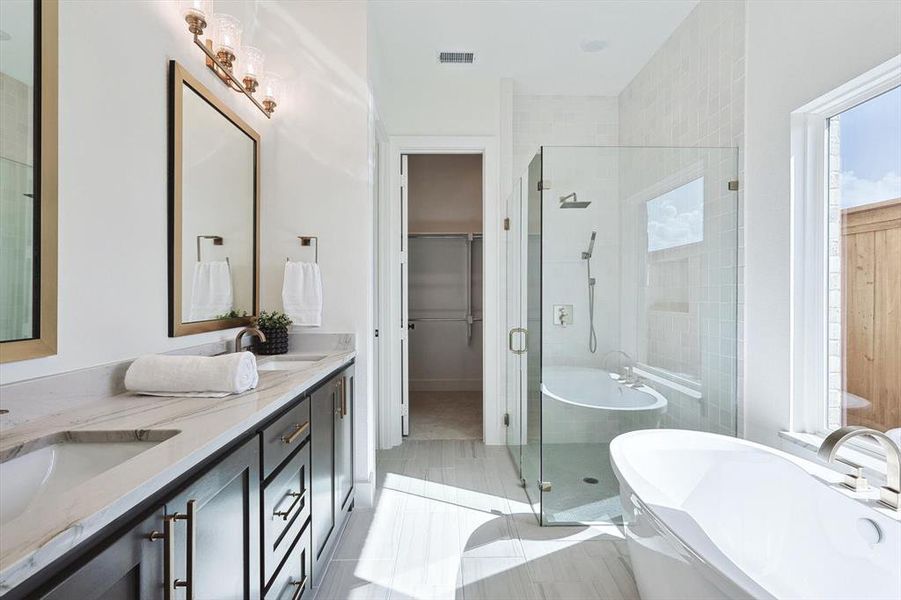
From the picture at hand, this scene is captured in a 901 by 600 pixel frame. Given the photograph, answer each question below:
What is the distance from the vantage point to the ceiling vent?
3.12 meters

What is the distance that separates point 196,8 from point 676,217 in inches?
94.8

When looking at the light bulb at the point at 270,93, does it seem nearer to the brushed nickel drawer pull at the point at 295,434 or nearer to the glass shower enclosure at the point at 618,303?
the glass shower enclosure at the point at 618,303

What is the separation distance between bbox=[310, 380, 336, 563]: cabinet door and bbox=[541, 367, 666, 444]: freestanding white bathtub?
3.76 feet

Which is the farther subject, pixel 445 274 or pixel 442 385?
pixel 442 385

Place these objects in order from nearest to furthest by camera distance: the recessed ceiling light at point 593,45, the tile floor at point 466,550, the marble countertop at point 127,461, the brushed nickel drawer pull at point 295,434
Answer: the marble countertop at point 127,461
the brushed nickel drawer pull at point 295,434
the tile floor at point 466,550
the recessed ceiling light at point 593,45

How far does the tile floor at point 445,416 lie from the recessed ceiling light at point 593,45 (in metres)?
3.03

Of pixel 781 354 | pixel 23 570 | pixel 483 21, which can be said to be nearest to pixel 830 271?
pixel 781 354

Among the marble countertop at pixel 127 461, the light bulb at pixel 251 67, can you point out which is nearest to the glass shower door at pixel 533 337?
the marble countertop at pixel 127 461

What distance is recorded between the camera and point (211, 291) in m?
1.96

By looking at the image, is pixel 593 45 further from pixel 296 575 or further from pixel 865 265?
pixel 296 575

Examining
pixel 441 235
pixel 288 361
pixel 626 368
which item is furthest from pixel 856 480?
pixel 441 235

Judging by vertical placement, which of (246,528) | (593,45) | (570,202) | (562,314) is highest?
(593,45)

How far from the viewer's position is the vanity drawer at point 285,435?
4.20 ft

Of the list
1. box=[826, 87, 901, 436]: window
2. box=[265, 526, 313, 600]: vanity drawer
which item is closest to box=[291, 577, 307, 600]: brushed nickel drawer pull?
box=[265, 526, 313, 600]: vanity drawer
